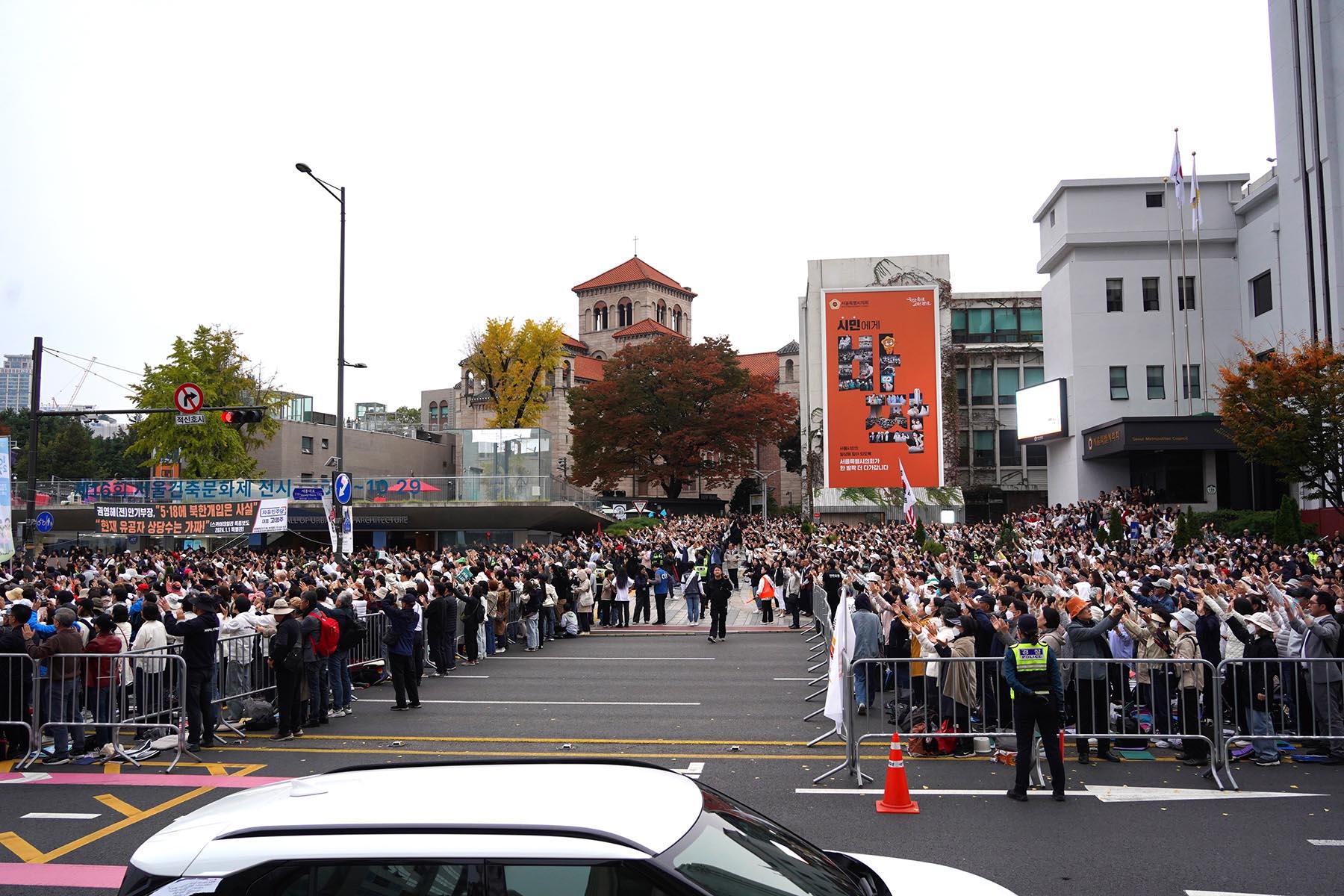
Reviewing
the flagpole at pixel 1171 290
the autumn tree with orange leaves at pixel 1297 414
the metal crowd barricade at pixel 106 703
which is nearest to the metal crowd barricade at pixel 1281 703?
the metal crowd barricade at pixel 106 703

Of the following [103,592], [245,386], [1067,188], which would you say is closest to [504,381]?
[245,386]

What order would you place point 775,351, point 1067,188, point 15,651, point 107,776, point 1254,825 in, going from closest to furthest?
point 1254,825, point 107,776, point 15,651, point 1067,188, point 775,351

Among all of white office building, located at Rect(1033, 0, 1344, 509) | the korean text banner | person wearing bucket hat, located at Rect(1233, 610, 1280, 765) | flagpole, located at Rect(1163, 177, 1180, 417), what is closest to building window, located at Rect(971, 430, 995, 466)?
white office building, located at Rect(1033, 0, 1344, 509)

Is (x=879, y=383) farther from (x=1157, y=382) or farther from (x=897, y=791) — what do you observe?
(x=897, y=791)

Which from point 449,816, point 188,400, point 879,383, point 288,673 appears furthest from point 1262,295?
point 449,816

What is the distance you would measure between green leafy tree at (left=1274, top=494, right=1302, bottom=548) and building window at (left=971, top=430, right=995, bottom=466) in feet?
137

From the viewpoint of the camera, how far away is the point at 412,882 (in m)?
2.95

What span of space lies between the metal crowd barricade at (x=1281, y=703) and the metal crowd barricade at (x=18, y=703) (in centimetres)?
1240

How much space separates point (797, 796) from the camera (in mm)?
8758

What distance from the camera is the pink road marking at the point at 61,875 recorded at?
660cm

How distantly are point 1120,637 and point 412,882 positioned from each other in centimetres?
1026

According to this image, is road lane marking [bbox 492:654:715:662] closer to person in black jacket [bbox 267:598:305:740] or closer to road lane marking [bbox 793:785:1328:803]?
person in black jacket [bbox 267:598:305:740]

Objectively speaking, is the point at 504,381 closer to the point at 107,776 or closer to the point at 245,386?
the point at 245,386

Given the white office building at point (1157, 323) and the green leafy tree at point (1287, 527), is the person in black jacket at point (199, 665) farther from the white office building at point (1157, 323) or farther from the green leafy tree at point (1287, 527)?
the white office building at point (1157, 323)
